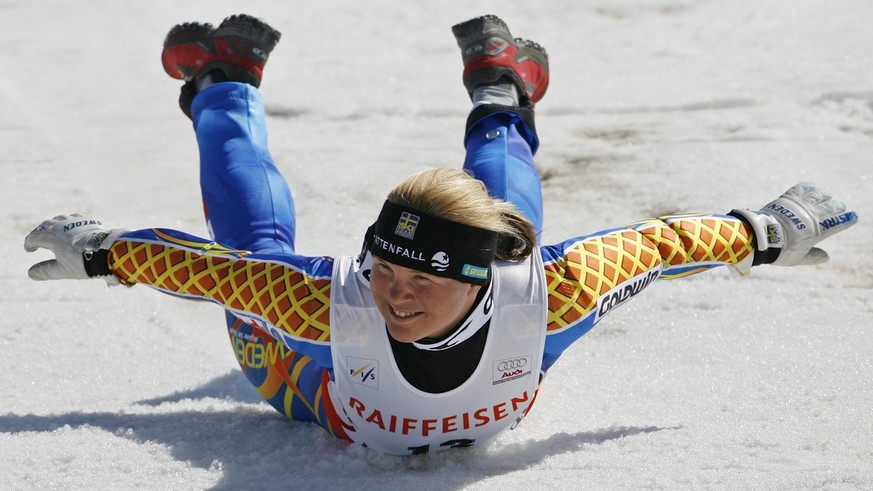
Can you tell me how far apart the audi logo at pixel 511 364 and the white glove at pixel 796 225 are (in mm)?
705

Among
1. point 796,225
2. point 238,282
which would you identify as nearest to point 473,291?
point 238,282

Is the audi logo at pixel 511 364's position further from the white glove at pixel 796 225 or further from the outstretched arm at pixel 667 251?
the white glove at pixel 796 225

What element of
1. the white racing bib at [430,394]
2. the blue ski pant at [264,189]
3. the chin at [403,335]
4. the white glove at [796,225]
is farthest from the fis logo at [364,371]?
the white glove at [796,225]

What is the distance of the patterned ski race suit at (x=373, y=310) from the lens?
2361mm

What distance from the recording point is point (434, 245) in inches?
86.1

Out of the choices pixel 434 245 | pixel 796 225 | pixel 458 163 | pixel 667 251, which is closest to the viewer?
pixel 434 245

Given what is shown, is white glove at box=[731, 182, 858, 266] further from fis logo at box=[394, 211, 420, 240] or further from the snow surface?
fis logo at box=[394, 211, 420, 240]

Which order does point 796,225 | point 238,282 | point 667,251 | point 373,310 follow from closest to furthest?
point 373,310, point 238,282, point 667,251, point 796,225

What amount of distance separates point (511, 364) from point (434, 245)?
37 centimetres

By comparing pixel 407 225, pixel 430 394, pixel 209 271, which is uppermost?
pixel 407 225

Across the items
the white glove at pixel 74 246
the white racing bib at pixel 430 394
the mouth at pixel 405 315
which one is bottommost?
the white racing bib at pixel 430 394

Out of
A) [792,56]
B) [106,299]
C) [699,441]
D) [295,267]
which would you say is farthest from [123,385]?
[792,56]

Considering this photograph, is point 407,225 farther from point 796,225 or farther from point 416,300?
point 796,225

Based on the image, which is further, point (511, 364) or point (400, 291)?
point (511, 364)
